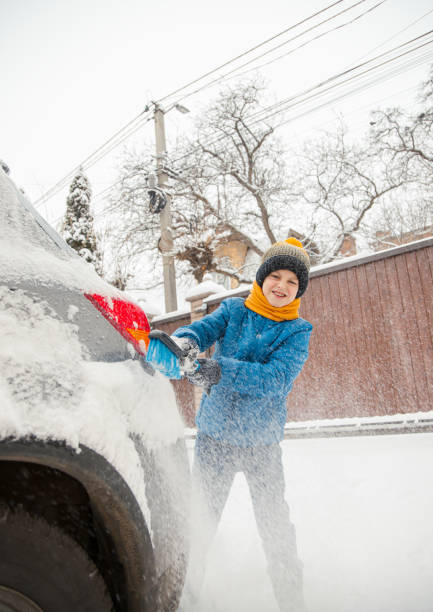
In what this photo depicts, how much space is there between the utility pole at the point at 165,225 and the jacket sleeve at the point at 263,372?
8627 millimetres

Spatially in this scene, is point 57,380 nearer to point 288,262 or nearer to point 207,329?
point 207,329

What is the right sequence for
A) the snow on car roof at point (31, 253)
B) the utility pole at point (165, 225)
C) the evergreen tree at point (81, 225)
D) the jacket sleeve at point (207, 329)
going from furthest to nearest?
1. the utility pole at point (165, 225)
2. the evergreen tree at point (81, 225)
3. the jacket sleeve at point (207, 329)
4. the snow on car roof at point (31, 253)

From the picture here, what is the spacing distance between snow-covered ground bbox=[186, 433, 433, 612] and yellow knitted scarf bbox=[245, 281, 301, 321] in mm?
1290

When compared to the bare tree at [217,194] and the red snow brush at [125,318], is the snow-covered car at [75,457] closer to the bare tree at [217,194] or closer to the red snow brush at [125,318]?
the red snow brush at [125,318]

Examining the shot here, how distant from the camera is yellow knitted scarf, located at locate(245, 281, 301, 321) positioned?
1717mm

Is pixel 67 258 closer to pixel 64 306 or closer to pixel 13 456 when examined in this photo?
pixel 64 306

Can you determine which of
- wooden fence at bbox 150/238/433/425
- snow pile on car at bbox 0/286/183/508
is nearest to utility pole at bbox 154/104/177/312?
wooden fence at bbox 150/238/433/425

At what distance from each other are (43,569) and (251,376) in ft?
2.95

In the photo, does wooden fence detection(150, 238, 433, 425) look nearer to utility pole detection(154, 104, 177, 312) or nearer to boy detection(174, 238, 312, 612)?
boy detection(174, 238, 312, 612)

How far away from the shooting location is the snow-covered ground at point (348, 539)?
1.69 metres

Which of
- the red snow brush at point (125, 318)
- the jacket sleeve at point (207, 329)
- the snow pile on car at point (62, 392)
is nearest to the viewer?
Result: the snow pile on car at point (62, 392)

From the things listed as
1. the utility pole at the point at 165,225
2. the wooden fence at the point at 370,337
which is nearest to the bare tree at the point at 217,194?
the utility pole at the point at 165,225

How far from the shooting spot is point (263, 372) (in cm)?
148

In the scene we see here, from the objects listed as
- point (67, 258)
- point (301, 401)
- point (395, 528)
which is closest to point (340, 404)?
point (301, 401)
